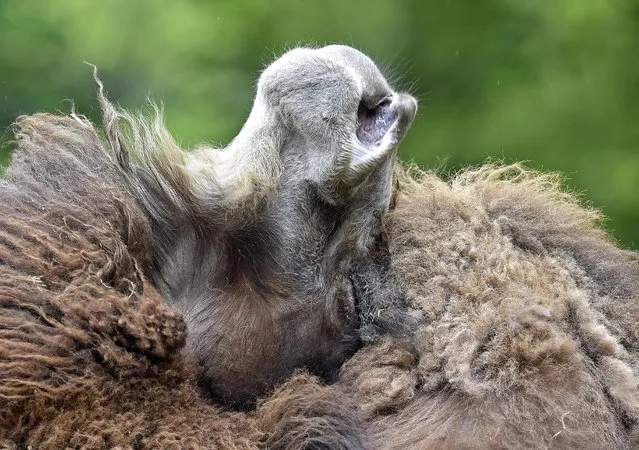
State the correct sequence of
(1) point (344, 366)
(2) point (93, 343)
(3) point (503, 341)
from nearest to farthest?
(2) point (93, 343) → (3) point (503, 341) → (1) point (344, 366)

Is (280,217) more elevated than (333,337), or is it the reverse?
(280,217)

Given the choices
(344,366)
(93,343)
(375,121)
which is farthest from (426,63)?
(93,343)

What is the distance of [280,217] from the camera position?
2670 mm

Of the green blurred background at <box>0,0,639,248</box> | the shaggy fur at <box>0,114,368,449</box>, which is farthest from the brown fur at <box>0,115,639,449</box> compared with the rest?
the green blurred background at <box>0,0,639,248</box>

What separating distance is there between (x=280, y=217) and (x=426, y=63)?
4177 mm

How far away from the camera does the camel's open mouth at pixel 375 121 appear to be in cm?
259

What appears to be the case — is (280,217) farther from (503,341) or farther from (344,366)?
(503,341)

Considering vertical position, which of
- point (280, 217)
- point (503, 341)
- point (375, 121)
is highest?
point (375, 121)

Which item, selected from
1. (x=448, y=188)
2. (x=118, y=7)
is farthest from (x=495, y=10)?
(x=448, y=188)

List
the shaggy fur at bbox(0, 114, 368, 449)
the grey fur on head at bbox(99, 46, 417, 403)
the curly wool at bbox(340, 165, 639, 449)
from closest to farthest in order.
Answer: the shaggy fur at bbox(0, 114, 368, 449)
the curly wool at bbox(340, 165, 639, 449)
the grey fur on head at bbox(99, 46, 417, 403)

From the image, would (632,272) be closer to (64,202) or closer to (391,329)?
(391,329)

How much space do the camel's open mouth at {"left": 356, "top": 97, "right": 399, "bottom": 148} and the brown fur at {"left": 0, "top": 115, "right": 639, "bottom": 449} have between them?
0.33 meters

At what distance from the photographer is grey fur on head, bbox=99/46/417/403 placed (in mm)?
2561

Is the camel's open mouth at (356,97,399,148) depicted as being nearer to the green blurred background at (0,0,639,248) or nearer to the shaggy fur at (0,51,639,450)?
the shaggy fur at (0,51,639,450)
